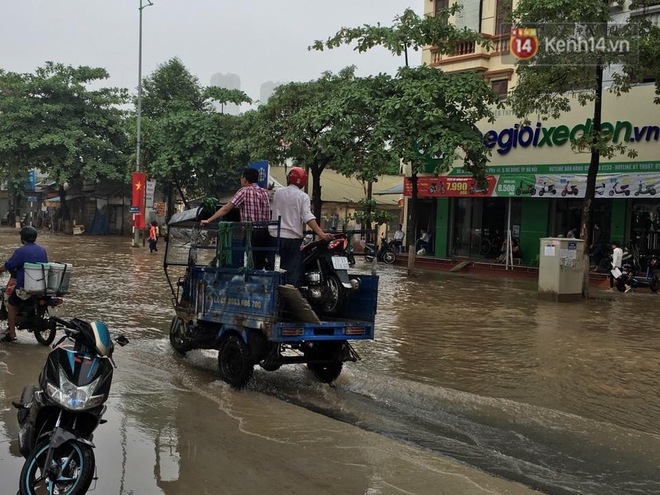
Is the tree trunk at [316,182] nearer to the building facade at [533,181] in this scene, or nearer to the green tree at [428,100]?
the building facade at [533,181]

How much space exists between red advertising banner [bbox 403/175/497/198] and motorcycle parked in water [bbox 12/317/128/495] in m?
21.0

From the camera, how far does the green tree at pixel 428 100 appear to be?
60.7 ft

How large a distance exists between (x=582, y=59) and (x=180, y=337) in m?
12.0

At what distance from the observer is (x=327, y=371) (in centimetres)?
731

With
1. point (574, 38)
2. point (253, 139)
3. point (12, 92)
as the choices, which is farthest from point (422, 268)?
point (12, 92)

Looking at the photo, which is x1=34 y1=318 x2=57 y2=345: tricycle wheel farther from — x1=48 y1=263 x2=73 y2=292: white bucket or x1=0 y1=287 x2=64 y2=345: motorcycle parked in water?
x1=48 y1=263 x2=73 y2=292: white bucket

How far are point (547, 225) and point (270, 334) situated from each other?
762 inches

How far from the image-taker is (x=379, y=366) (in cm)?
821

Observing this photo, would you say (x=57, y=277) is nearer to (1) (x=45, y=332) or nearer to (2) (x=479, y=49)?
(1) (x=45, y=332)

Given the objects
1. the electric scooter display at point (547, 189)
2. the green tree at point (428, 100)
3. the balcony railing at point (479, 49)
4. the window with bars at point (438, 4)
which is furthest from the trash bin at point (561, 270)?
the window with bars at point (438, 4)

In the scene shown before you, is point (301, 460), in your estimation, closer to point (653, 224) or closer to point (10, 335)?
point (10, 335)

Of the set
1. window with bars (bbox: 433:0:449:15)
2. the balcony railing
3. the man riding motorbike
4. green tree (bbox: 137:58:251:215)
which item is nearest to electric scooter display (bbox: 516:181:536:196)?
the balcony railing

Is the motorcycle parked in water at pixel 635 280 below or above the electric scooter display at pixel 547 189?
below

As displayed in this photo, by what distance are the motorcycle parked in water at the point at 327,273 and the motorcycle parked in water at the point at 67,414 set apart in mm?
2953
